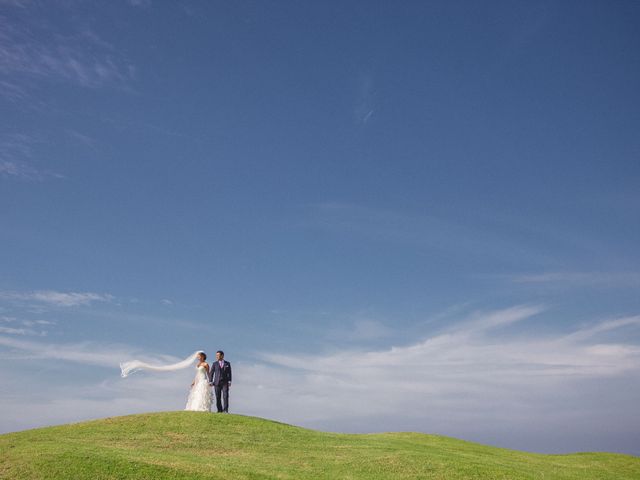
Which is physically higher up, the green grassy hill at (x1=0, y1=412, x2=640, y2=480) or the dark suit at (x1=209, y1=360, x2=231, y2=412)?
the dark suit at (x1=209, y1=360, x2=231, y2=412)

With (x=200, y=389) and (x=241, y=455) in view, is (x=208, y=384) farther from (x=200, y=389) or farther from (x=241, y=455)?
(x=241, y=455)

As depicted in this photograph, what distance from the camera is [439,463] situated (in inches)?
1120

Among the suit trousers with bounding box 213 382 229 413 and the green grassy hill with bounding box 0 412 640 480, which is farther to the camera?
the suit trousers with bounding box 213 382 229 413

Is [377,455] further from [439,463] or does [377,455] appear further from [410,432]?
[410,432]

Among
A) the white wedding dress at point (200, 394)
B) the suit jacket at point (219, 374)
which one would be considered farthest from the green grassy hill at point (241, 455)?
the suit jacket at point (219, 374)

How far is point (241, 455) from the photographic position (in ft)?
93.9

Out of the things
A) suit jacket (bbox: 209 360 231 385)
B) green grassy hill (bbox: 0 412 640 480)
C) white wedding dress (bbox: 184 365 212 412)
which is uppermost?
suit jacket (bbox: 209 360 231 385)

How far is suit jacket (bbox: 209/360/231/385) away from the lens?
3719 centimetres

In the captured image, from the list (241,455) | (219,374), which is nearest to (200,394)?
(219,374)

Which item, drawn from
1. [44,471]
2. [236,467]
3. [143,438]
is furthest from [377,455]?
[44,471]

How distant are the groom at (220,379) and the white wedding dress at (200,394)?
1.43 feet

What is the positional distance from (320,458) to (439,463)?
5.84m

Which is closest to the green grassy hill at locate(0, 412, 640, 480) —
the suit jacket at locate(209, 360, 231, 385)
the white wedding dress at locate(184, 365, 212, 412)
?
the white wedding dress at locate(184, 365, 212, 412)

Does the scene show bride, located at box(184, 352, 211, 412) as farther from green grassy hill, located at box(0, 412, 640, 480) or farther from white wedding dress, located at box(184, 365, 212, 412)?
green grassy hill, located at box(0, 412, 640, 480)
